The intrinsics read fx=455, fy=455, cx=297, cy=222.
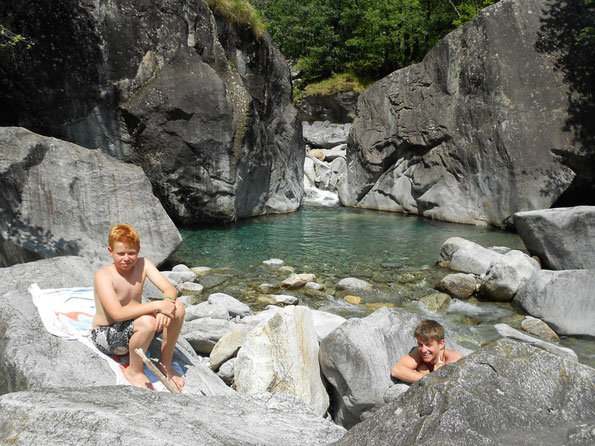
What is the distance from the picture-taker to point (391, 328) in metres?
4.83

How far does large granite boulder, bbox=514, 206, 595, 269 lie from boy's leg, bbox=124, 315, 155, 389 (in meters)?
8.93

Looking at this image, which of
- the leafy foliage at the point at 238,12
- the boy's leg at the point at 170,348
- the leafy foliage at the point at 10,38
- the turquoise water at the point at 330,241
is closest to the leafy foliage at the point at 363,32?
the leafy foliage at the point at 238,12

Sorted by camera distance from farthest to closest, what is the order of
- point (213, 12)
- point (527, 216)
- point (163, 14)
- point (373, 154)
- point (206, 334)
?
point (373, 154), point (213, 12), point (163, 14), point (527, 216), point (206, 334)

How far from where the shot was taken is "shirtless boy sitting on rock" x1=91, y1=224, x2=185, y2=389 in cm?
345

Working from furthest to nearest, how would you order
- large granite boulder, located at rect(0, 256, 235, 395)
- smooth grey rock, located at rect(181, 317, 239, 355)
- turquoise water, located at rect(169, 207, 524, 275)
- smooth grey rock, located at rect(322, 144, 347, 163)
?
1. smooth grey rock, located at rect(322, 144, 347, 163)
2. turquoise water, located at rect(169, 207, 524, 275)
3. smooth grey rock, located at rect(181, 317, 239, 355)
4. large granite boulder, located at rect(0, 256, 235, 395)

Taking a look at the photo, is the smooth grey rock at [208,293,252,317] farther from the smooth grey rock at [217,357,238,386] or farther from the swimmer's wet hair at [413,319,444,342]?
the swimmer's wet hair at [413,319,444,342]

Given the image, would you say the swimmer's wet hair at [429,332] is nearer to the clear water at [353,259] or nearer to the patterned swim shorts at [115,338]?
the patterned swim shorts at [115,338]

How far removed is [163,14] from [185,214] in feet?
21.5

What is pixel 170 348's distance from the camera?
3.61 meters

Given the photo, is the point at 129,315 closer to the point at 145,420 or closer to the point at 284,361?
the point at 145,420

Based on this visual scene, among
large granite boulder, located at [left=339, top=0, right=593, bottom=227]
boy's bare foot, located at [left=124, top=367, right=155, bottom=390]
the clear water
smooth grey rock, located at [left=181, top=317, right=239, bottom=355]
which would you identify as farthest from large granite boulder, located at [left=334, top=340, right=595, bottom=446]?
large granite boulder, located at [left=339, top=0, right=593, bottom=227]

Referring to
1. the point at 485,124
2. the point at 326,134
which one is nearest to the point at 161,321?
the point at 485,124

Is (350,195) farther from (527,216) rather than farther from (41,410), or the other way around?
(41,410)

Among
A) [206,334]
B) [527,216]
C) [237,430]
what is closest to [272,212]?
[527,216]
